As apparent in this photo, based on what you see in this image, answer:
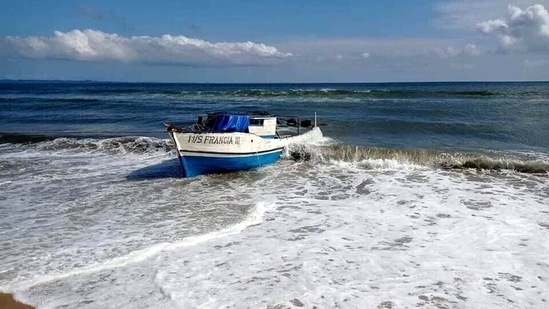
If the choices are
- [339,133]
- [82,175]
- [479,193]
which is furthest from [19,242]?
[339,133]

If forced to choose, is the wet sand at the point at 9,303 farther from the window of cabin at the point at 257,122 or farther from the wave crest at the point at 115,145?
the wave crest at the point at 115,145

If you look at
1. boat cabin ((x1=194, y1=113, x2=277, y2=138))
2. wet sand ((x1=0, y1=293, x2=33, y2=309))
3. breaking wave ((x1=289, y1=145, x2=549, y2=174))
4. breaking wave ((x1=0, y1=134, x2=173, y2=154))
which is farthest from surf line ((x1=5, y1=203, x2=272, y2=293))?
breaking wave ((x1=0, y1=134, x2=173, y2=154))

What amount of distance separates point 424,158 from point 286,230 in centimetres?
936

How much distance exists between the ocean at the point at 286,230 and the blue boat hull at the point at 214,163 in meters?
0.22

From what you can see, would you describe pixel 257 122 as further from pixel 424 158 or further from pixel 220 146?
pixel 424 158

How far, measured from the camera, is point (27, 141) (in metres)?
22.7

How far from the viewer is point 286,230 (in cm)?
912

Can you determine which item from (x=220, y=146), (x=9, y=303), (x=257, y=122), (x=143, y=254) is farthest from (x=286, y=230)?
(x=257, y=122)

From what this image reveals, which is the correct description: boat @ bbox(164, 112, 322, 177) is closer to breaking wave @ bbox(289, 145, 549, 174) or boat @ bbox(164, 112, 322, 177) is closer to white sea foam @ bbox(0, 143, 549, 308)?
white sea foam @ bbox(0, 143, 549, 308)

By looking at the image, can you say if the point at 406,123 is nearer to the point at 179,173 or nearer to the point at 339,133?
the point at 339,133

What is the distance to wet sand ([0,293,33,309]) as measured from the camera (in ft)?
19.9

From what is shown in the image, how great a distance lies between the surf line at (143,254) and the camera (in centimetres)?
670

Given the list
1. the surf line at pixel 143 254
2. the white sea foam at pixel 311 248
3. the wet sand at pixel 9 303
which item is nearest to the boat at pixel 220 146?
the white sea foam at pixel 311 248

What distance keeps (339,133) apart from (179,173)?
11445 millimetres
